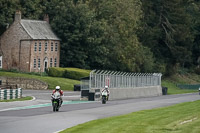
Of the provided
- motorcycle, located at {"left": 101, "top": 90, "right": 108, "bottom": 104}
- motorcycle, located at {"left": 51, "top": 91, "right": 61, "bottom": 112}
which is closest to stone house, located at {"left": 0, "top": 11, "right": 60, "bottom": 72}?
motorcycle, located at {"left": 101, "top": 90, "right": 108, "bottom": 104}

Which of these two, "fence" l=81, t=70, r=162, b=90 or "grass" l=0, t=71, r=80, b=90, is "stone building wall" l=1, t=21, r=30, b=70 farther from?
"fence" l=81, t=70, r=162, b=90

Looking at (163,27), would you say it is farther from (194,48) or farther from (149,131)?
(149,131)

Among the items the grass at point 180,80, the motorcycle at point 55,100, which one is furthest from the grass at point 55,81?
the motorcycle at point 55,100

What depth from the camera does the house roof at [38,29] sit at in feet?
281

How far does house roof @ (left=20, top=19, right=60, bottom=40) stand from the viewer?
281 ft

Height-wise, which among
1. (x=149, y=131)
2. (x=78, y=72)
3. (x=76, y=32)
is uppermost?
(x=76, y=32)

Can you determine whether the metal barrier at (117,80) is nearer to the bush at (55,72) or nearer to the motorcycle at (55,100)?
the bush at (55,72)

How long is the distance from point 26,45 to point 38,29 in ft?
11.5

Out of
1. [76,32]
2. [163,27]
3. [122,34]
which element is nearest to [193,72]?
[163,27]

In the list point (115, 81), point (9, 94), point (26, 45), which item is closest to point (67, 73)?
point (26, 45)

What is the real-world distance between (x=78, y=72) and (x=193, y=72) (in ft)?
155

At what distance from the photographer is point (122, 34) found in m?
94.4

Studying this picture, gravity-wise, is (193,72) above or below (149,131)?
above

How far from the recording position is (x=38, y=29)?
8775 cm
